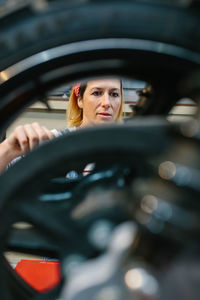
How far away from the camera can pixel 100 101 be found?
44.6 inches

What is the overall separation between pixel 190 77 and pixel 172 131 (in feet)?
0.31

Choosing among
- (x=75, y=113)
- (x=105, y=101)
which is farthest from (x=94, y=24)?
(x=75, y=113)

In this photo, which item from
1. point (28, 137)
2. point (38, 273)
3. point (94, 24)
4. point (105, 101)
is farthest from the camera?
point (38, 273)

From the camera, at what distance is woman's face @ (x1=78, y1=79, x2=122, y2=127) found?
1122 millimetres

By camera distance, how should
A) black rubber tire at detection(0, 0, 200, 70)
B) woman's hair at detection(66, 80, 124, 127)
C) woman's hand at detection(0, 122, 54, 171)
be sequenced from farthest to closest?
woman's hair at detection(66, 80, 124, 127), woman's hand at detection(0, 122, 54, 171), black rubber tire at detection(0, 0, 200, 70)

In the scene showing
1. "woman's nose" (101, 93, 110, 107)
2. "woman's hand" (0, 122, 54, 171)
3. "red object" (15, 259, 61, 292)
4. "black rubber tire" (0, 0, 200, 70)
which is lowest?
"red object" (15, 259, 61, 292)

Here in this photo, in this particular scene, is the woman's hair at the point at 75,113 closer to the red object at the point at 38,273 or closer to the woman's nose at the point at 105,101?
the woman's nose at the point at 105,101

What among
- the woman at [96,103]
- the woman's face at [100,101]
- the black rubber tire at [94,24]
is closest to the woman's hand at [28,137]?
the black rubber tire at [94,24]

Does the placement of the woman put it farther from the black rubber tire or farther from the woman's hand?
the black rubber tire

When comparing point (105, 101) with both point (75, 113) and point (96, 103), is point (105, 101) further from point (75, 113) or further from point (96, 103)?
point (75, 113)

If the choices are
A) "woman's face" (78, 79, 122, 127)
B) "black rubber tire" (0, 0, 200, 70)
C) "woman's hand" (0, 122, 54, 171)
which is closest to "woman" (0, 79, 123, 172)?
"woman's face" (78, 79, 122, 127)

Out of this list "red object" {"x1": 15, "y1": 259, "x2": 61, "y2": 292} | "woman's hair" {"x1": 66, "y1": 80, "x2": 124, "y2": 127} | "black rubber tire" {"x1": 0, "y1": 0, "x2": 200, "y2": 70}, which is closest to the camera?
"black rubber tire" {"x1": 0, "y1": 0, "x2": 200, "y2": 70}

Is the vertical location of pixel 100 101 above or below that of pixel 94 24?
below

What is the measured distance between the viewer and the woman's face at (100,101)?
3.68 feet
